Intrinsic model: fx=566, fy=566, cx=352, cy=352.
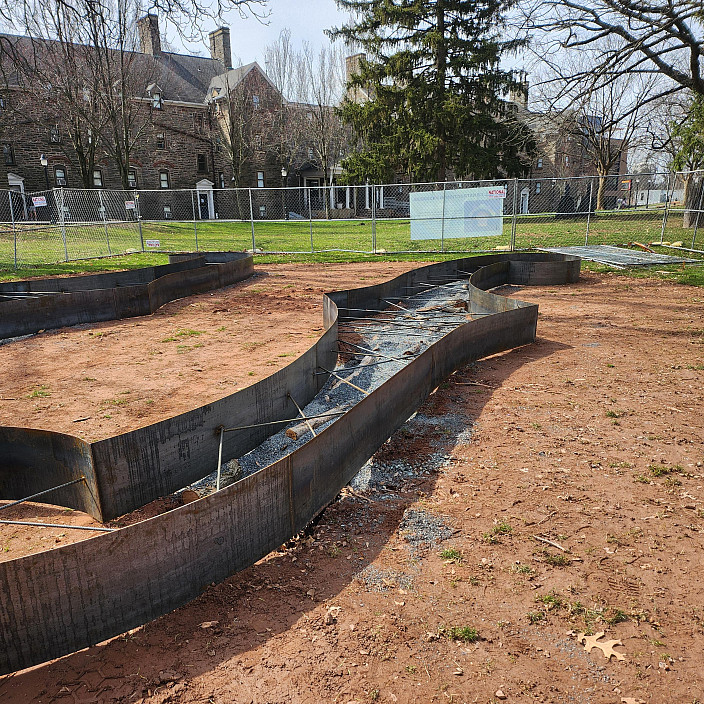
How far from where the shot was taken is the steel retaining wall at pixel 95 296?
901cm

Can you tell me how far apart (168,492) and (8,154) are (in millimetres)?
39594

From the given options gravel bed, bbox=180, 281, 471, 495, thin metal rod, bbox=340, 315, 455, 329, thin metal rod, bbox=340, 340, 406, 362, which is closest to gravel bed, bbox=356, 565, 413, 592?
gravel bed, bbox=180, 281, 471, 495

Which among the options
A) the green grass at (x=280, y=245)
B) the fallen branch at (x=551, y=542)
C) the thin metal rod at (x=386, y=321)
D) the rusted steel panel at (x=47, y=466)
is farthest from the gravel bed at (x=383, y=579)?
the green grass at (x=280, y=245)

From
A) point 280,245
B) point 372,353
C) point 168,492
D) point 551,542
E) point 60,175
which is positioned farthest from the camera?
point 60,175

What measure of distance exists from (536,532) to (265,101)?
43.9 metres

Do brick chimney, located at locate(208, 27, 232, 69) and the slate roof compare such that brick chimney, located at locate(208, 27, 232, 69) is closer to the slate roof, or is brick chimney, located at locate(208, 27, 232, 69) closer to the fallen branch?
the slate roof

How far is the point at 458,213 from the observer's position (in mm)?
19094

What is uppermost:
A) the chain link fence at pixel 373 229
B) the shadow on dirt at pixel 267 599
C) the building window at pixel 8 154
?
the building window at pixel 8 154

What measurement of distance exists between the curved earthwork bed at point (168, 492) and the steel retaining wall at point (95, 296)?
501 centimetres

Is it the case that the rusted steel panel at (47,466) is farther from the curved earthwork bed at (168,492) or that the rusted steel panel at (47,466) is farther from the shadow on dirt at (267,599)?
the shadow on dirt at (267,599)

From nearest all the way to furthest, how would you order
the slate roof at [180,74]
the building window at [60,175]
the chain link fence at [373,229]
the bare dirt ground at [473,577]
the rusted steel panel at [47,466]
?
the bare dirt ground at [473,577]
the rusted steel panel at [47,466]
the chain link fence at [373,229]
the slate roof at [180,74]
the building window at [60,175]

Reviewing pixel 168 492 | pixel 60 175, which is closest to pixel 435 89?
pixel 60 175

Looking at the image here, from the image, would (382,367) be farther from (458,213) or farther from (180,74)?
(180,74)

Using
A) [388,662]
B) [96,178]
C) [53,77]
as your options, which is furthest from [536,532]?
[96,178]
